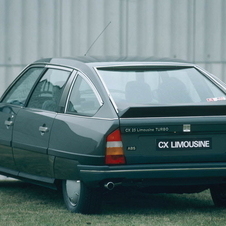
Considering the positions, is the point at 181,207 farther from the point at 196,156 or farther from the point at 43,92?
the point at 43,92

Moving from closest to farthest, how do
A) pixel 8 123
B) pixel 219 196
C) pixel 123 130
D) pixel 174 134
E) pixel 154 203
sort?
1. pixel 123 130
2. pixel 174 134
3. pixel 219 196
4. pixel 154 203
5. pixel 8 123

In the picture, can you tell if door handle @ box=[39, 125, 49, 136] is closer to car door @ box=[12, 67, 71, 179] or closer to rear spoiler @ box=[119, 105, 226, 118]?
car door @ box=[12, 67, 71, 179]

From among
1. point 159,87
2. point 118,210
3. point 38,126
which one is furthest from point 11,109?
point 159,87

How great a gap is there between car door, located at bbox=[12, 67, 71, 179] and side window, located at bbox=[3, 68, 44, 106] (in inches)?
6.4

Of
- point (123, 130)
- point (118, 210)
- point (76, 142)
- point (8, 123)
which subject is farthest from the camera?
point (8, 123)

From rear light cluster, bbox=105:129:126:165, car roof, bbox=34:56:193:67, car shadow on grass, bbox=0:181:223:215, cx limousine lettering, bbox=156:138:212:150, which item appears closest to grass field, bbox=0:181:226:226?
car shadow on grass, bbox=0:181:223:215

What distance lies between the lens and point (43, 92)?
7.48 m

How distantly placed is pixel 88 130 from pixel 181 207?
4.47ft

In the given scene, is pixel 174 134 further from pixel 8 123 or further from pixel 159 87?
pixel 8 123

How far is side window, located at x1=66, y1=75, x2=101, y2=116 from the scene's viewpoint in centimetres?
662

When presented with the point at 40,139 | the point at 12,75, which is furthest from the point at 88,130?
the point at 12,75

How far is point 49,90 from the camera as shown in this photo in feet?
24.2

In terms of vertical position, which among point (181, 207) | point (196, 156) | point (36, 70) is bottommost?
point (181, 207)

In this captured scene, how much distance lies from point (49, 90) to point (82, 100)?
658mm
